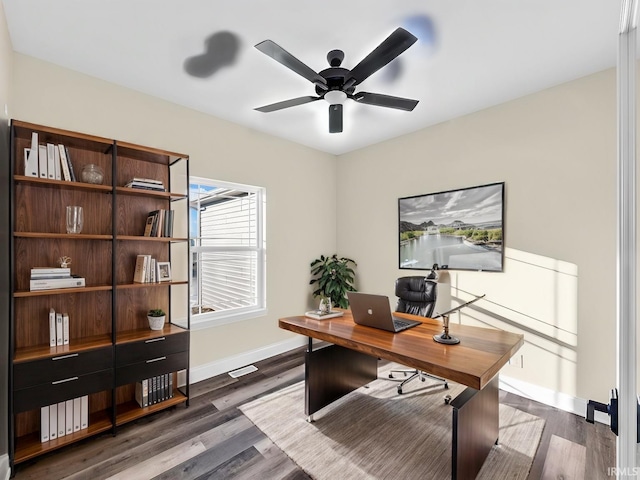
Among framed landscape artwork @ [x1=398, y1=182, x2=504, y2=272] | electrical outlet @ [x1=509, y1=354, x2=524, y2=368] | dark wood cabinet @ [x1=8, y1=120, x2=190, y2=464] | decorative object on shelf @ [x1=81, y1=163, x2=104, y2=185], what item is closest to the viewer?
dark wood cabinet @ [x1=8, y1=120, x2=190, y2=464]

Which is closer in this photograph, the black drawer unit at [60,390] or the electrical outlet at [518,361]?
the black drawer unit at [60,390]

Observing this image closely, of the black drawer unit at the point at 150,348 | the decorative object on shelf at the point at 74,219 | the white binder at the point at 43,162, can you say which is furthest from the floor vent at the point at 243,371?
the white binder at the point at 43,162

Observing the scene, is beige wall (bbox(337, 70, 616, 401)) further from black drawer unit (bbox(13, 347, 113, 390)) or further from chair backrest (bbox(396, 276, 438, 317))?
black drawer unit (bbox(13, 347, 113, 390))

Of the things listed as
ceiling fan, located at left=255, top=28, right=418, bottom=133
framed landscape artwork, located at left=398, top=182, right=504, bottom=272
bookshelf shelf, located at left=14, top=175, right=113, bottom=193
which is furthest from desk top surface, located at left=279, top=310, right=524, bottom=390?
bookshelf shelf, located at left=14, top=175, right=113, bottom=193

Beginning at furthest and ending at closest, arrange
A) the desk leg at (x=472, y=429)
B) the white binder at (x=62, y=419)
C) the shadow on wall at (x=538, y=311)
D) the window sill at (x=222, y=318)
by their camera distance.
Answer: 1. the window sill at (x=222, y=318)
2. the shadow on wall at (x=538, y=311)
3. the white binder at (x=62, y=419)
4. the desk leg at (x=472, y=429)

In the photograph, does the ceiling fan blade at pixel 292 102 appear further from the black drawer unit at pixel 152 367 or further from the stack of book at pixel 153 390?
the stack of book at pixel 153 390

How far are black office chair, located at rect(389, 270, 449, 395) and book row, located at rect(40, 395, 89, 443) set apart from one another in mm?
2556

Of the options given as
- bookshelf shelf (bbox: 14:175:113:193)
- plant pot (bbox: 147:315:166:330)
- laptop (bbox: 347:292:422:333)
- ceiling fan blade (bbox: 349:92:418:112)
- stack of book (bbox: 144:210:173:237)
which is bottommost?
plant pot (bbox: 147:315:166:330)

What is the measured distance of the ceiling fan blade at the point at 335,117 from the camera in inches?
93.0

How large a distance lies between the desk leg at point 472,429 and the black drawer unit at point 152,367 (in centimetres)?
213

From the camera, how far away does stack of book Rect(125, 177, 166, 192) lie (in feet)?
8.32

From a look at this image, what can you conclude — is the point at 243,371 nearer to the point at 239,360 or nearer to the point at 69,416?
the point at 239,360

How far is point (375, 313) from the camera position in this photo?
217 cm

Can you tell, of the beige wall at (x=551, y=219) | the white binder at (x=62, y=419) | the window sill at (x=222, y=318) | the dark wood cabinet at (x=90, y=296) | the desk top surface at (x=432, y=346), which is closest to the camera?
the desk top surface at (x=432, y=346)
